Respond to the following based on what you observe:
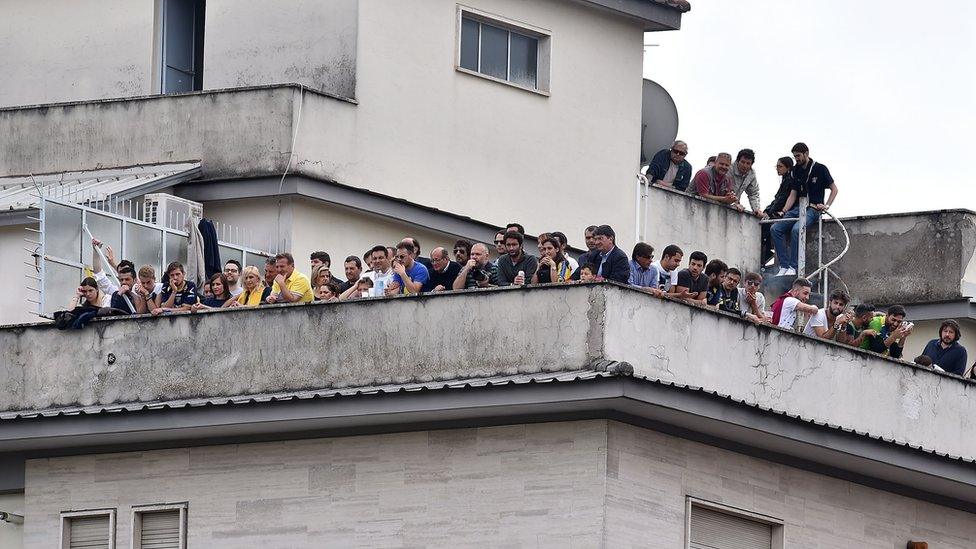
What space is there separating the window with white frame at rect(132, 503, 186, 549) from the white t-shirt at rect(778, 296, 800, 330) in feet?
22.9

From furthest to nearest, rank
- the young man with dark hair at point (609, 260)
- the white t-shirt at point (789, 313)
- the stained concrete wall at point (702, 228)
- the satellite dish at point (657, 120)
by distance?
the satellite dish at point (657, 120) < the stained concrete wall at point (702, 228) < the white t-shirt at point (789, 313) < the young man with dark hair at point (609, 260)

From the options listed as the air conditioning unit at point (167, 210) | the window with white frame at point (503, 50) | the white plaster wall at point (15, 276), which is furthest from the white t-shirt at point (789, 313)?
the white plaster wall at point (15, 276)

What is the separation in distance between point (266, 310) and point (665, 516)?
15.5 ft

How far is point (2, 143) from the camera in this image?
38375 mm

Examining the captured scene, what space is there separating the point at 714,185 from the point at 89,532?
475 inches

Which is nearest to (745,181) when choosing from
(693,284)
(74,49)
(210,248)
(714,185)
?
(714,185)

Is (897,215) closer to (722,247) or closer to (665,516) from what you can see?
(722,247)

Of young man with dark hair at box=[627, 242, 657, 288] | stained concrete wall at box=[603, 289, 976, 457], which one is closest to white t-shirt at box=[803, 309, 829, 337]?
stained concrete wall at box=[603, 289, 976, 457]

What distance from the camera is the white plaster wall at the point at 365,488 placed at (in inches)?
1160

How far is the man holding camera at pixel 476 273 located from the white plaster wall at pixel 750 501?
2.22 meters

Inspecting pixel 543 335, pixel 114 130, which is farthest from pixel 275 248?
pixel 543 335

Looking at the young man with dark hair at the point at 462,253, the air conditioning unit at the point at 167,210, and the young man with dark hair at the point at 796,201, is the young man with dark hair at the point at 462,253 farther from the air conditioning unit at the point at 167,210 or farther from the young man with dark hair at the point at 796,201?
the young man with dark hair at the point at 796,201

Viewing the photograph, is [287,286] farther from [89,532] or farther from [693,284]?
[693,284]

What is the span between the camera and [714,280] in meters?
31.7
